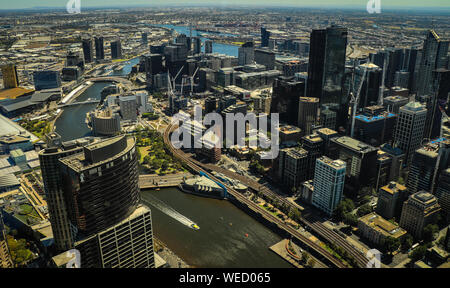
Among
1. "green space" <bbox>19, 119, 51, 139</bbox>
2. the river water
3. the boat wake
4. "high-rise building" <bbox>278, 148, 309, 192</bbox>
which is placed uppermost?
"high-rise building" <bbox>278, 148, 309, 192</bbox>

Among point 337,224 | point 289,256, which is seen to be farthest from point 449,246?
point 289,256

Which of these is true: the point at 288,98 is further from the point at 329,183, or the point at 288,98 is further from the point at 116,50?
the point at 116,50

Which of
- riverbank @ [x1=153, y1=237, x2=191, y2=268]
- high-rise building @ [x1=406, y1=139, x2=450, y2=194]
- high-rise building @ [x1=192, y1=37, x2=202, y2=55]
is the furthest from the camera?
high-rise building @ [x1=192, y1=37, x2=202, y2=55]

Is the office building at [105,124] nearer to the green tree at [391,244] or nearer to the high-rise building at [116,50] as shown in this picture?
the green tree at [391,244]

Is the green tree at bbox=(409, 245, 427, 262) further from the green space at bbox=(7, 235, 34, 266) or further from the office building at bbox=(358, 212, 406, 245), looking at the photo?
the green space at bbox=(7, 235, 34, 266)

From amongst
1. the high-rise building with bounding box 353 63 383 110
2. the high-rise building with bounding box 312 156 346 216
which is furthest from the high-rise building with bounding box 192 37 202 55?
the high-rise building with bounding box 312 156 346 216

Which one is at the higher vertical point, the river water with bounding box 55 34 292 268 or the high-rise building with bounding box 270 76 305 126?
the high-rise building with bounding box 270 76 305 126

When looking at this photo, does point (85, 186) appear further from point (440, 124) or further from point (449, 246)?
point (440, 124)
